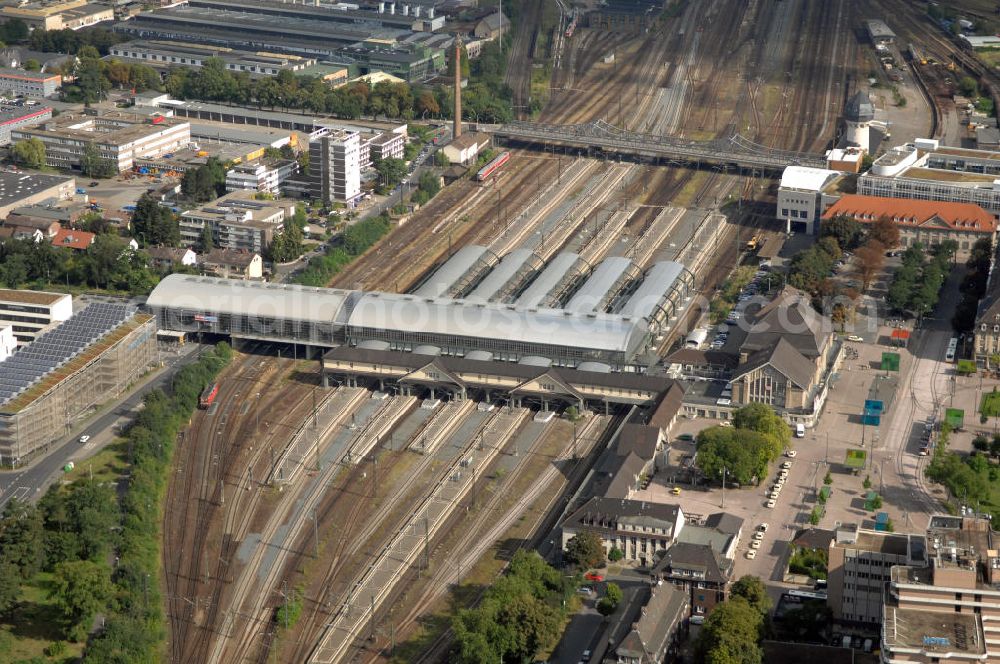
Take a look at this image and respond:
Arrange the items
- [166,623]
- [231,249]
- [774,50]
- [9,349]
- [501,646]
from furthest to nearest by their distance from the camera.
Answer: [774,50] < [231,249] < [9,349] < [166,623] < [501,646]

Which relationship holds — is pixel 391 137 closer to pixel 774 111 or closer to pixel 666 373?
pixel 774 111

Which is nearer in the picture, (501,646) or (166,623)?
(501,646)

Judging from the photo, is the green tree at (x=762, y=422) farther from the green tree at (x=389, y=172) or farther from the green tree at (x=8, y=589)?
the green tree at (x=389, y=172)

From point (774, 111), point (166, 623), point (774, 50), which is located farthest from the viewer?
point (774, 50)

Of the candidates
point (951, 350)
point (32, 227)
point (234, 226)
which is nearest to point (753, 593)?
point (951, 350)

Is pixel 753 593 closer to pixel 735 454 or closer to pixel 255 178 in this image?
pixel 735 454

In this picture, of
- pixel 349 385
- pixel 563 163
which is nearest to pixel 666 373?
pixel 349 385

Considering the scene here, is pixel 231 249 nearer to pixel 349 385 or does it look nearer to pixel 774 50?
pixel 349 385
